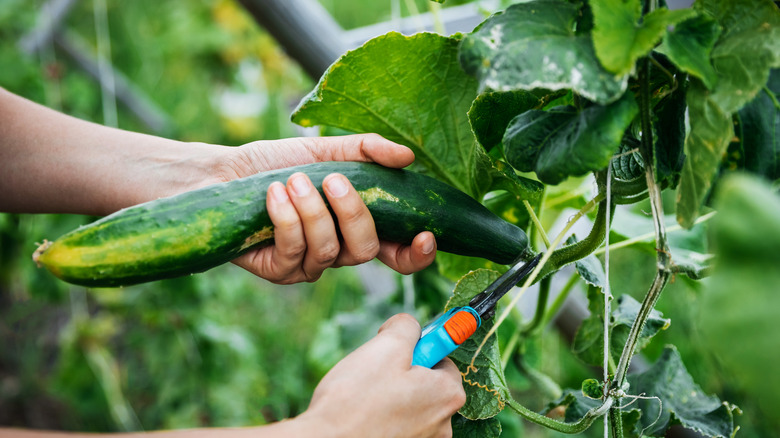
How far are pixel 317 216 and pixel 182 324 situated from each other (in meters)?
1.57

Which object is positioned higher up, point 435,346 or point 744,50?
point 744,50

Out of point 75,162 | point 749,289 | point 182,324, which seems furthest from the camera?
point 182,324

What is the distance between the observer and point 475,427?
25.6 inches

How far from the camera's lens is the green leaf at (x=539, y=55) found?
0.43 meters

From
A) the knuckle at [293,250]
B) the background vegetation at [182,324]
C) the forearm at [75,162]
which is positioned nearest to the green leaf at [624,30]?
the knuckle at [293,250]

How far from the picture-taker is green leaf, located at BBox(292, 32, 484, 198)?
63 centimetres

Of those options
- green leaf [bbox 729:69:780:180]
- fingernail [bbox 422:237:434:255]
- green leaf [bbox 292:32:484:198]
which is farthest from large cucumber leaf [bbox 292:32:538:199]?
green leaf [bbox 729:69:780:180]

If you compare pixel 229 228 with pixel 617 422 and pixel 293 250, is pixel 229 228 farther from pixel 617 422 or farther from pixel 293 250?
pixel 617 422

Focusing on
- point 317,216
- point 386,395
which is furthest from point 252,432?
point 317,216

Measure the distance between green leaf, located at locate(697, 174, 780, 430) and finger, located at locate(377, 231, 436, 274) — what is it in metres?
0.34

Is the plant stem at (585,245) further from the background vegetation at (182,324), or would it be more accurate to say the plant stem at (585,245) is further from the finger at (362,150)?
the background vegetation at (182,324)

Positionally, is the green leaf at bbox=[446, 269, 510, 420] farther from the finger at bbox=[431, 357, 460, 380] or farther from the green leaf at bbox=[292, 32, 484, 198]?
the green leaf at bbox=[292, 32, 484, 198]

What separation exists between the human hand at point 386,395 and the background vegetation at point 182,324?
2.32 feet

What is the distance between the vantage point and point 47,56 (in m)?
2.33
